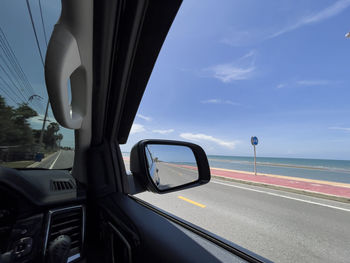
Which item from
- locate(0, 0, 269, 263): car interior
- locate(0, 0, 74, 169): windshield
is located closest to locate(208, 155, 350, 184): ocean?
locate(0, 0, 269, 263): car interior

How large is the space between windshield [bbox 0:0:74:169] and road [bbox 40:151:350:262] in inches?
17.9

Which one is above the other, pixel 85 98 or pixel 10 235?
pixel 85 98

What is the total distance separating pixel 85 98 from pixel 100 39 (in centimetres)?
51

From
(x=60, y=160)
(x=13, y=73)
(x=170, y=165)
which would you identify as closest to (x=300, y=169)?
(x=170, y=165)

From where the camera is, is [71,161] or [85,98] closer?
[85,98]

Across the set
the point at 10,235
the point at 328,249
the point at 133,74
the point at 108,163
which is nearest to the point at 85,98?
the point at 133,74

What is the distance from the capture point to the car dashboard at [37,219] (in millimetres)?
1089

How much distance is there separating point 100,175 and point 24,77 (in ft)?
3.76

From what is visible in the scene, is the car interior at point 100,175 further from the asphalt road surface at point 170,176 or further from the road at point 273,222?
the road at point 273,222

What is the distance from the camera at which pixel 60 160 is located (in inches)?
76.2

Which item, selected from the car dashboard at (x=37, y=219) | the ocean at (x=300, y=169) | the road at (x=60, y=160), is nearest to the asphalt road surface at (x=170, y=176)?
the car dashboard at (x=37, y=219)

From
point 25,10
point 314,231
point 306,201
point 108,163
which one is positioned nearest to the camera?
point 25,10

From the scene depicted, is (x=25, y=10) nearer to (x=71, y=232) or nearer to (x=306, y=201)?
(x=71, y=232)

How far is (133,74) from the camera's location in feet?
4.57
